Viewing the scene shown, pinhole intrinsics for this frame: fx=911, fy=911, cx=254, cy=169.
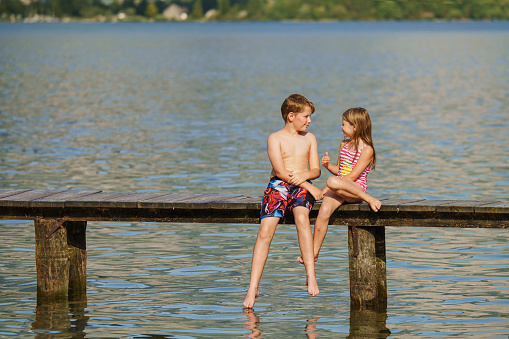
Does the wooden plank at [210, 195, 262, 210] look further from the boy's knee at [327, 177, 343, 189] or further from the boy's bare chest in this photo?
the boy's knee at [327, 177, 343, 189]

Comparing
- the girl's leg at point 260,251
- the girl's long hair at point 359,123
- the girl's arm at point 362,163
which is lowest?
the girl's leg at point 260,251

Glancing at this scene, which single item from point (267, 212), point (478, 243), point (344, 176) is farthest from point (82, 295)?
point (478, 243)

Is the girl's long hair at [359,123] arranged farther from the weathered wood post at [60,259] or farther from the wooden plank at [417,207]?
the weathered wood post at [60,259]

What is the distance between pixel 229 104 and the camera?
119 ft

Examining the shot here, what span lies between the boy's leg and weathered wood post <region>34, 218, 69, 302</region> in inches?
97.3

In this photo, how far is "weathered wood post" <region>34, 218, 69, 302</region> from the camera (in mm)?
9367

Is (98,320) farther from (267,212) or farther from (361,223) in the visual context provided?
(361,223)

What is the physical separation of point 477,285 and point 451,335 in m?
2.17

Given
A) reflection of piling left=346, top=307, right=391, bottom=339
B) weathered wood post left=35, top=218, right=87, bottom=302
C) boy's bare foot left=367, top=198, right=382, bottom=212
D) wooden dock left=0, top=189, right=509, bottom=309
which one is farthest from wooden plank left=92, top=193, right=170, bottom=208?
reflection of piling left=346, top=307, right=391, bottom=339

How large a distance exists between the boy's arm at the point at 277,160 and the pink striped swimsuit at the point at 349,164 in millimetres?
656

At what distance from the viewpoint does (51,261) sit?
950 cm

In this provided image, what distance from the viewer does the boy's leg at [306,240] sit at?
8812 millimetres

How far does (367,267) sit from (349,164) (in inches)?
42.0

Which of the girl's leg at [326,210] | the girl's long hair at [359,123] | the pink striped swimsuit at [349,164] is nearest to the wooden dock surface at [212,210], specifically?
the girl's leg at [326,210]
